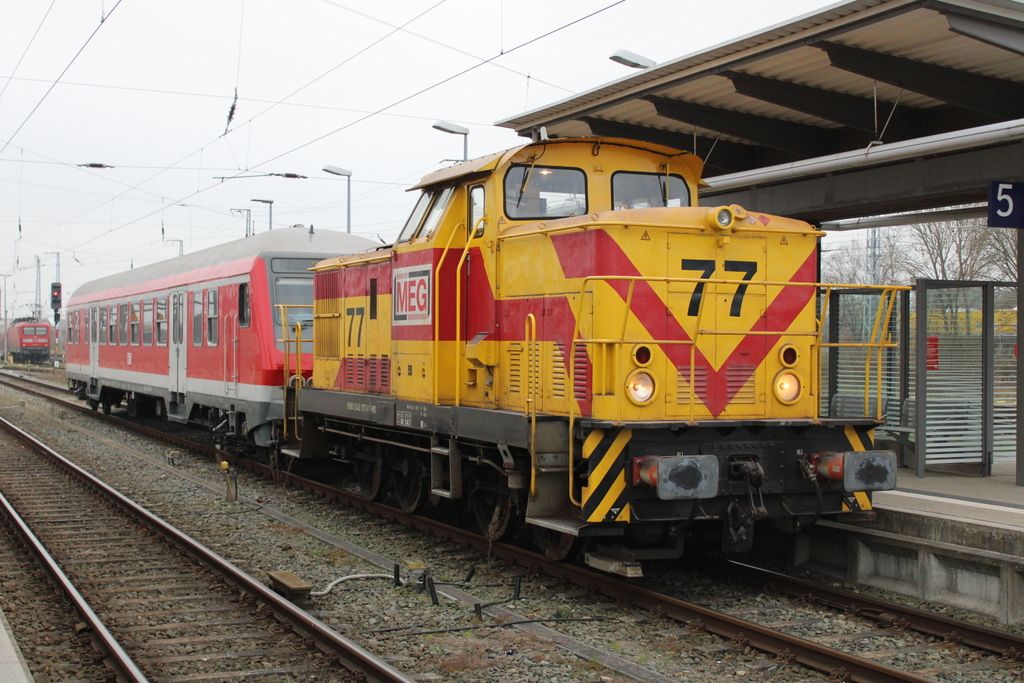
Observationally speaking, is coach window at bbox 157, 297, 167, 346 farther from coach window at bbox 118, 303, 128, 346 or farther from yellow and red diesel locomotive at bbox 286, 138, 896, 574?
yellow and red diesel locomotive at bbox 286, 138, 896, 574

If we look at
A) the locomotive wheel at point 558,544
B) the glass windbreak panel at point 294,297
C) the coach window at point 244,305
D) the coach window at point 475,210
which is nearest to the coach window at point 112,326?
the coach window at point 244,305

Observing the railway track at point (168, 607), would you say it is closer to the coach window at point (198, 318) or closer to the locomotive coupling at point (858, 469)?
the locomotive coupling at point (858, 469)

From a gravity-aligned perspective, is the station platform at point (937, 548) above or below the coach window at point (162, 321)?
below

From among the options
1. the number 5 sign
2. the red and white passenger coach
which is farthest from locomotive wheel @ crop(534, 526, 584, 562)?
the red and white passenger coach

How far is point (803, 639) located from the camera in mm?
5938

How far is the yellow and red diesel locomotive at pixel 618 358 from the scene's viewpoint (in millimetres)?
6523

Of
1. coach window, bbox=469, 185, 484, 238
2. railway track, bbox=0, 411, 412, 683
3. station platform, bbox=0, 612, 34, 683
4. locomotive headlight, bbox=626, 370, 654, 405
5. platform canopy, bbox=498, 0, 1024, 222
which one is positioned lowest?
railway track, bbox=0, 411, 412, 683

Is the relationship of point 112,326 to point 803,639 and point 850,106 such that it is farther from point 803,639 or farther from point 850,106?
point 803,639

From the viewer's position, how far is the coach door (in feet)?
54.3

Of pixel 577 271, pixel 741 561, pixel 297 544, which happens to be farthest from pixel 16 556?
pixel 741 561

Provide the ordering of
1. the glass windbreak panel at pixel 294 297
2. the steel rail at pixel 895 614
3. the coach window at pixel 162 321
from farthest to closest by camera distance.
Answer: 1. the coach window at pixel 162 321
2. the glass windbreak panel at pixel 294 297
3. the steel rail at pixel 895 614

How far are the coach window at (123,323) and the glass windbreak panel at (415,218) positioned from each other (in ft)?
42.5

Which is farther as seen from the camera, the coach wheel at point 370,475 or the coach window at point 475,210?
the coach wheel at point 370,475

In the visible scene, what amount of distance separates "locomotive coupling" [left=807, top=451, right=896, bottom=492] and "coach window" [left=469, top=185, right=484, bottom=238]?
10.9ft
